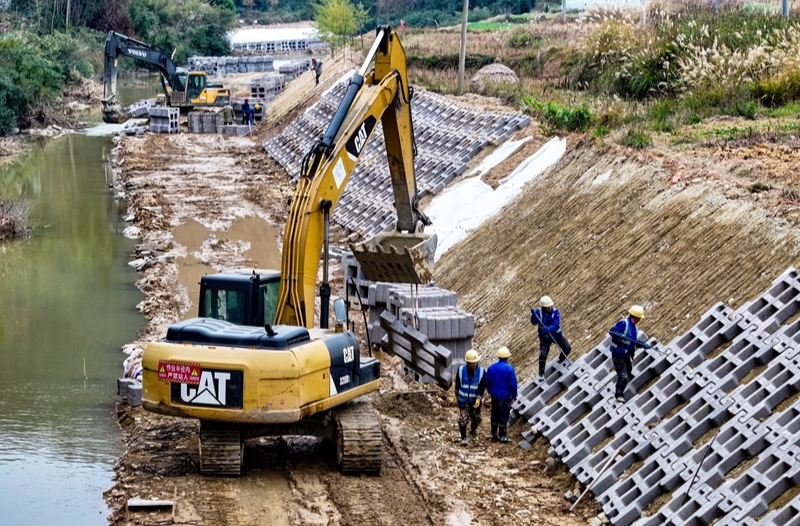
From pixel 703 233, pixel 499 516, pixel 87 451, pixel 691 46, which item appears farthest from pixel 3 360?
pixel 691 46

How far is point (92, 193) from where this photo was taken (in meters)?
39.7

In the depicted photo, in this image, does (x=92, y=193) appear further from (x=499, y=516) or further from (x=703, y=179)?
(x=499, y=516)

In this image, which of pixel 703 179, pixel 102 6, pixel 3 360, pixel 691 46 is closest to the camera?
pixel 703 179

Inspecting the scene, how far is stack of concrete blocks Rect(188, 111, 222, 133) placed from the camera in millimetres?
54938

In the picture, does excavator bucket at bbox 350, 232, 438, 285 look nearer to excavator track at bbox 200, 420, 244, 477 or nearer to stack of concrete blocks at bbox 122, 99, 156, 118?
excavator track at bbox 200, 420, 244, 477

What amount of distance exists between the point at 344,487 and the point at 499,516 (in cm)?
213

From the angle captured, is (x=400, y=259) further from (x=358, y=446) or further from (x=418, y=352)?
(x=358, y=446)

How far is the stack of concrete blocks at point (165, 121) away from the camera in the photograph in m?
54.9

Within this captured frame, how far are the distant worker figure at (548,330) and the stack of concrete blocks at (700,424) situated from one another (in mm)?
445

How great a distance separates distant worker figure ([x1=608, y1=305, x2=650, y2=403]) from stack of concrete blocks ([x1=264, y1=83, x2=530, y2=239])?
574 inches

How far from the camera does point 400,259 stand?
16938 mm

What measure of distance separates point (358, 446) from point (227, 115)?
4478 cm

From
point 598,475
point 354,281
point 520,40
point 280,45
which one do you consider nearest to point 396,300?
point 354,281

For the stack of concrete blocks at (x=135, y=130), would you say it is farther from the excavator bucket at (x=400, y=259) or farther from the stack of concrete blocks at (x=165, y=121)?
the excavator bucket at (x=400, y=259)
